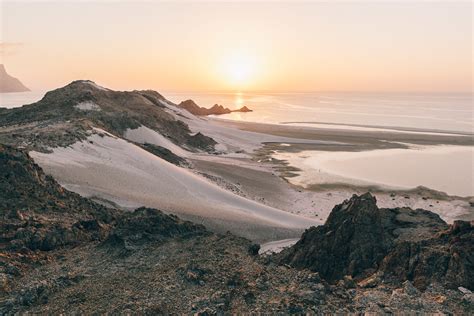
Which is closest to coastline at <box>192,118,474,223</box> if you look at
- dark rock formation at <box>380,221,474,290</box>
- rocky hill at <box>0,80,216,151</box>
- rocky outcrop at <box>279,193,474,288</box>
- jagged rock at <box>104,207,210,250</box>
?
rocky hill at <box>0,80,216,151</box>

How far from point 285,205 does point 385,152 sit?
34.6 meters

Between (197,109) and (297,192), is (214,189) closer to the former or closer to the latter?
(297,192)

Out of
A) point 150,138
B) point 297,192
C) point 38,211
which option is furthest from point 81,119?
point 297,192

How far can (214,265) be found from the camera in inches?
634

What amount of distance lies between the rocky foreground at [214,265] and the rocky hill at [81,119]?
13.4 m

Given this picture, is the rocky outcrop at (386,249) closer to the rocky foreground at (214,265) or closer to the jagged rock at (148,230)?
the rocky foreground at (214,265)

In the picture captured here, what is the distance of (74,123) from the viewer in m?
41.4

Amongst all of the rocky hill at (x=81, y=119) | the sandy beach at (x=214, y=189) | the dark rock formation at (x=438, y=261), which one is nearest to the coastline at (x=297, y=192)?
the sandy beach at (x=214, y=189)

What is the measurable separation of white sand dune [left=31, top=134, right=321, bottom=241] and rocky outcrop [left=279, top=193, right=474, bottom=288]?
295 inches

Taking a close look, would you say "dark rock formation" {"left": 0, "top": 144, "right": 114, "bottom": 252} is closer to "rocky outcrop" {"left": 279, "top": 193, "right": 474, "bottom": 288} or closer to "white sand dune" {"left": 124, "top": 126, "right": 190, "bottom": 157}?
"rocky outcrop" {"left": 279, "top": 193, "right": 474, "bottom": 288}

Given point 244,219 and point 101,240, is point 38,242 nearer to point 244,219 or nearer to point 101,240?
point 101,240

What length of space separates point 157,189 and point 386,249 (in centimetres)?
1949

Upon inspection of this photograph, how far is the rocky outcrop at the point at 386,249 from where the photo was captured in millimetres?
14273

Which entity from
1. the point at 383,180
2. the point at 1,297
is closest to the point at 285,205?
the point at 383,180
